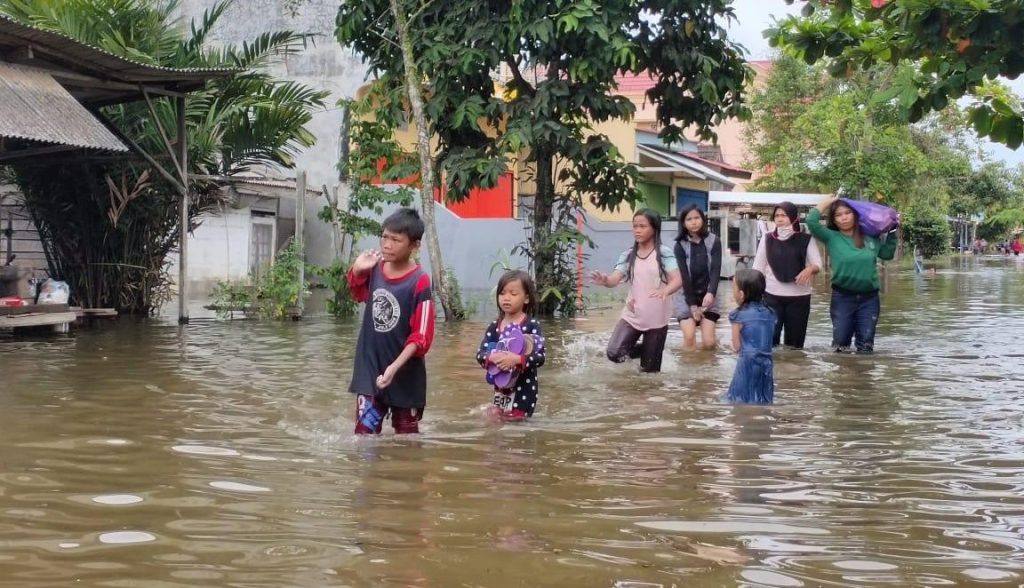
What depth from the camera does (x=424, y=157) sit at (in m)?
17.5

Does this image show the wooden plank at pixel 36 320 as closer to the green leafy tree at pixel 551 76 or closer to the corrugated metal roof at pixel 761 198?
the green leafy tree at pixel 551 76

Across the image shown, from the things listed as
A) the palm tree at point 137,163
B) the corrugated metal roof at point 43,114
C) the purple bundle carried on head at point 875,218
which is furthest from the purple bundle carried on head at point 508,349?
the palm tree at point 137,163

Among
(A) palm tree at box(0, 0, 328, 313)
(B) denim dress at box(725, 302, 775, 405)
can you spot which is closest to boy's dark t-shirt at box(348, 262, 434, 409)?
(B) denim dress at box(725, 302, 775, 405)

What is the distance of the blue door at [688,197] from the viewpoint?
40.1 m

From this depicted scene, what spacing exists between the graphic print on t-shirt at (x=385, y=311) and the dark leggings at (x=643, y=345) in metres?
3.99

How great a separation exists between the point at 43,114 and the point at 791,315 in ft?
25.1

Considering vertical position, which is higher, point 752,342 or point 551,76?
point 551,76

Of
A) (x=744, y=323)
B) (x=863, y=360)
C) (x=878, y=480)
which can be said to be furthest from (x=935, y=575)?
(x=863, y=360)

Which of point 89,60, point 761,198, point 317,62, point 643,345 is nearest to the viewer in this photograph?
point 643,345

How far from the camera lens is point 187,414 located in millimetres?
7570

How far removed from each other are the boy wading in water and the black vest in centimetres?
566

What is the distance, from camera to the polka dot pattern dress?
696 centimetres

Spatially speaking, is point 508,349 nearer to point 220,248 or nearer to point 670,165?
point 220,248

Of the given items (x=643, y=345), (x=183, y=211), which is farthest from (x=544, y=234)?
(x=643, y=345)
